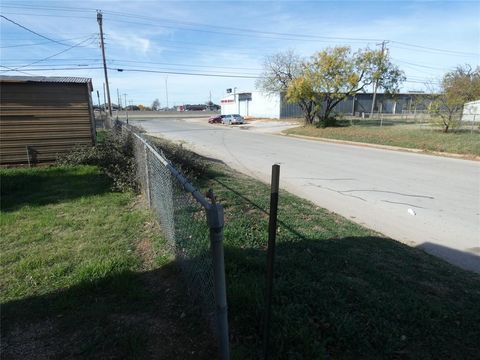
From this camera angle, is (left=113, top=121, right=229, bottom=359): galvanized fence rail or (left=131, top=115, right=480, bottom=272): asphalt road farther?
(left=131, top=115, right=480, bottom=272): asphalt road

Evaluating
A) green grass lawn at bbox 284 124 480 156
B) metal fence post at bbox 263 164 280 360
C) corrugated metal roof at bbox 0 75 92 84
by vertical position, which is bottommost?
green grass lawn at bbox 284 124 480 156

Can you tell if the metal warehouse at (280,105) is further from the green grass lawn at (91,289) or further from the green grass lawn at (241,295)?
the green grass lawn at (241,295)

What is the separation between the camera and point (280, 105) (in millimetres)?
51281

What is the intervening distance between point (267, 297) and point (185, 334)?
860mm

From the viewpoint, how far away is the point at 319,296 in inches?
120

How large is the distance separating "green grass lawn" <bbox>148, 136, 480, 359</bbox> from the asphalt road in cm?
104

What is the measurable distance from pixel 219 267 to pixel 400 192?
7246 mm

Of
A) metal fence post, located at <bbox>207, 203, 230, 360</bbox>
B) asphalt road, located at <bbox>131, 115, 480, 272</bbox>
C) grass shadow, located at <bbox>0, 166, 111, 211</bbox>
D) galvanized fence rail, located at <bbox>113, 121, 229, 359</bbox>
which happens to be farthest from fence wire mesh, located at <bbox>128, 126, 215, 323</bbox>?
asphalt road, located at <bbox>131, 115, 480, 272</bbox>

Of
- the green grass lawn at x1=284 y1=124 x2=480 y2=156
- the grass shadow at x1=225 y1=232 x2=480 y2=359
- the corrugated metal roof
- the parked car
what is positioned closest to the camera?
the grass shadow at x1=225 y1=232 x2=480 y2=359

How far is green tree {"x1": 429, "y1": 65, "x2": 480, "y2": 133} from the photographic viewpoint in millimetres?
20594

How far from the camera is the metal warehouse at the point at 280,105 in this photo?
52.4 meters

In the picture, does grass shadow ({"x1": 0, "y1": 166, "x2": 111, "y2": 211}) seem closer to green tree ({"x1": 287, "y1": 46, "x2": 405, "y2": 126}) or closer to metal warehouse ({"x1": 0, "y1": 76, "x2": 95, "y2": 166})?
metal warehouse ({"x1": 0, "y1": 76, "x2": 95, "y2": 166})

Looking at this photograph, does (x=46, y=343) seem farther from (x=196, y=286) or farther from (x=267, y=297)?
(x=267, y=297)

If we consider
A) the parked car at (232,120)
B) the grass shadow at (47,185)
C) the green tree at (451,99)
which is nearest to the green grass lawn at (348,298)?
the grass shadow at (47,185)
